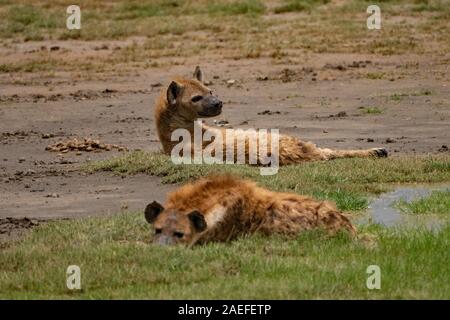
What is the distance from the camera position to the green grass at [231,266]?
6828 millimetres

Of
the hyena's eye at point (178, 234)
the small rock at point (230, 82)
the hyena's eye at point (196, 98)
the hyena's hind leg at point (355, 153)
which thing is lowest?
the hyena's hind leg at point (355, 153)

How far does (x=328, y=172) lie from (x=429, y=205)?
1.59 m

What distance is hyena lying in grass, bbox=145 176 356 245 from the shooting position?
792 centimetres

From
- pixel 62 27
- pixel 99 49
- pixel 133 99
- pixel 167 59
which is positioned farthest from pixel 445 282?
pixel 62 27

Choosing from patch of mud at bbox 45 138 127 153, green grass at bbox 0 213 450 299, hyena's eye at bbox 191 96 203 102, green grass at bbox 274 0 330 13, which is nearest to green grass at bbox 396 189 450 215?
green grass at bbox 0 213 450 299

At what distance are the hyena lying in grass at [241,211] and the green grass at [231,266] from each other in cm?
11

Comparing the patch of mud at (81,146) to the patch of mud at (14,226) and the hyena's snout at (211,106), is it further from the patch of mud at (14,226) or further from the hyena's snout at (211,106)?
the patch of mud at (14,226)

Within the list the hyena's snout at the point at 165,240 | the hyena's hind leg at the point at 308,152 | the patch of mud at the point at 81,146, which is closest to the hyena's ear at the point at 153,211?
the hyena's snout at the point at 165,240

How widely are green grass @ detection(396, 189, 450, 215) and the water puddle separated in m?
0.06

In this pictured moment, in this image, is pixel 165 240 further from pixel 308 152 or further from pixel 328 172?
pixel 308 152

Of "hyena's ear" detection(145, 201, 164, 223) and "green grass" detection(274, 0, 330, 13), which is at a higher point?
"green grass" detection(274, 0, 330, 13)

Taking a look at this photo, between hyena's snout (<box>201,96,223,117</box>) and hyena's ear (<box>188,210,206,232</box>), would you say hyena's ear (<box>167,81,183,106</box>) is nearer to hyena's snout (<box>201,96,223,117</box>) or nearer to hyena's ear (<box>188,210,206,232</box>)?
hyena's snout (<box>201,96,223,117</box>)

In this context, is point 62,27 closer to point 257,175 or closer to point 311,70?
point 311,70

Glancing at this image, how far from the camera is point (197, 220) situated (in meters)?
7.73
